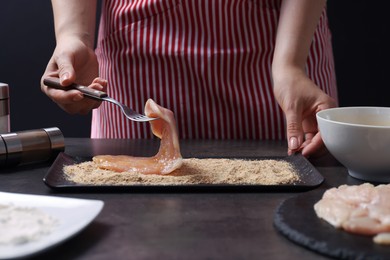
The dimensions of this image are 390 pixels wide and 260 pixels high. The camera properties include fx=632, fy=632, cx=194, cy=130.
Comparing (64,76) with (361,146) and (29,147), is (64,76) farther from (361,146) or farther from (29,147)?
(361,146)

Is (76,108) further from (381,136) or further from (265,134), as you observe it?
(381,136)

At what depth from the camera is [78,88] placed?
1335 millimetres

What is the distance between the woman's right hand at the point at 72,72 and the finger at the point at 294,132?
1.34 feet

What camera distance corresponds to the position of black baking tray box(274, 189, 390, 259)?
730 millimetres

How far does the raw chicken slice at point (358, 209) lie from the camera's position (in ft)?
2.56

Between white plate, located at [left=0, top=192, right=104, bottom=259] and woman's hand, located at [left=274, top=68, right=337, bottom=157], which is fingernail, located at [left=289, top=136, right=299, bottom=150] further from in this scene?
white plate, located at [left=0, top=192, right=104, bottom=259]

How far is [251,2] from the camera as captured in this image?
5.44ft

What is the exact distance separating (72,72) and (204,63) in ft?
1.35

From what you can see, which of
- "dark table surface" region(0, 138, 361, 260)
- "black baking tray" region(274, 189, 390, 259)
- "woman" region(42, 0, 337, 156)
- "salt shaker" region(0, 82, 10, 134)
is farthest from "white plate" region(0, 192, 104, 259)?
"woman" region(42, 0, 337, 156)

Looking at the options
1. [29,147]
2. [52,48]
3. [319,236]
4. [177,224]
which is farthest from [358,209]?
[52,48]

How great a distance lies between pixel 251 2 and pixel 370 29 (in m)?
0.93

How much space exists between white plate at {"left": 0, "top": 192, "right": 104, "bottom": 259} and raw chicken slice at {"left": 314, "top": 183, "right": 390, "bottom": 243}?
12.1 inches

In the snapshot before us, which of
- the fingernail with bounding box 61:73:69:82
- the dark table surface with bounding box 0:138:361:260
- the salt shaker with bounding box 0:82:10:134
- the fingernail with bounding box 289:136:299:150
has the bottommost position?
the dark table surface with bounding box 0:138:361:260

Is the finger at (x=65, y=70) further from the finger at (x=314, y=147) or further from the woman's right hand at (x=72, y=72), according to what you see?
the finger at (x=314, y=147)
